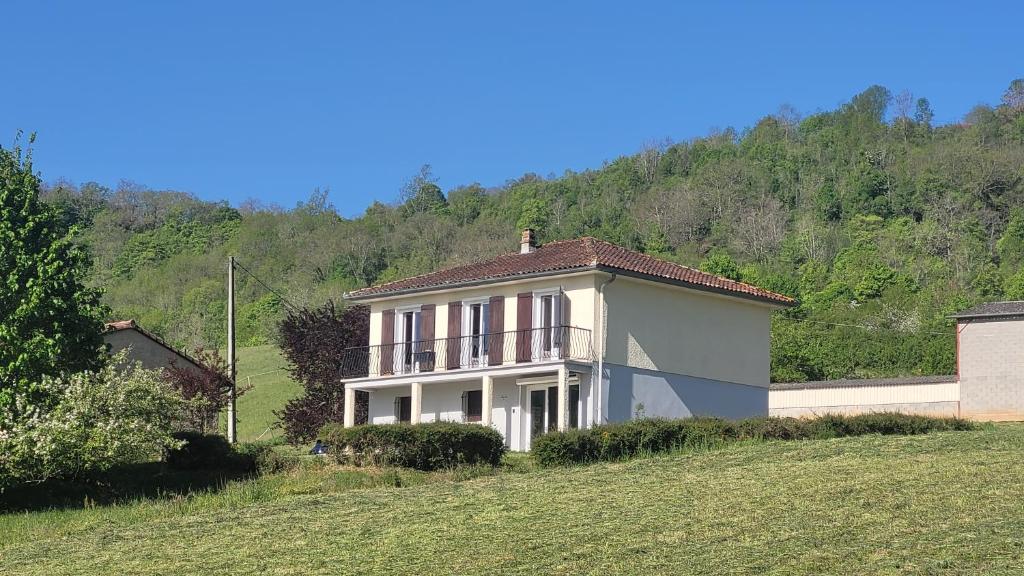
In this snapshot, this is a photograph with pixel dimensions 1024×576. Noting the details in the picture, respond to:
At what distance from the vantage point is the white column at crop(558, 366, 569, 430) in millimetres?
36250

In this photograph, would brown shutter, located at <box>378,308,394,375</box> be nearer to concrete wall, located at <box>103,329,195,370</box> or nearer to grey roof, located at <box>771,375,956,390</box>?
concrete wall, located at <box>103,329,195,370</box>

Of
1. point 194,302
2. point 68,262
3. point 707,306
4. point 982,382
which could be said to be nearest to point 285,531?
point 68,262

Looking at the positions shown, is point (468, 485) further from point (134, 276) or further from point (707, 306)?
point (134, 276)

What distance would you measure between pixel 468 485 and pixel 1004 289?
50208 mm

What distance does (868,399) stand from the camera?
158ft

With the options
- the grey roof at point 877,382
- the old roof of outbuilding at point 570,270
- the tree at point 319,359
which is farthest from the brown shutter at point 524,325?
the grey roof at point 877,382

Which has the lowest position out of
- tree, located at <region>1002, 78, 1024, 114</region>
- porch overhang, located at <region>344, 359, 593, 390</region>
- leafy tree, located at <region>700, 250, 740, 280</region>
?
porch overhang, located at <region>344, 359, 593, 390</region>

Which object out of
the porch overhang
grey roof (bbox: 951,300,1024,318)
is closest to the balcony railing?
the porch overhang

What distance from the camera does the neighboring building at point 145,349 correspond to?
4697 cm

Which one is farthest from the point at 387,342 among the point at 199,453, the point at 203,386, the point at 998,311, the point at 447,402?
the point at 998,311

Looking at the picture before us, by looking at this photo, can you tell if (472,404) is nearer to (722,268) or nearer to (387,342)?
(387,342)

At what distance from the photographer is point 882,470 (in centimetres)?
2170

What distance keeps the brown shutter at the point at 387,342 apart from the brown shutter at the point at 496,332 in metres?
3.93

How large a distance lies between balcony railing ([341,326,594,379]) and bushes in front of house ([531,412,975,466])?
8181 mm
